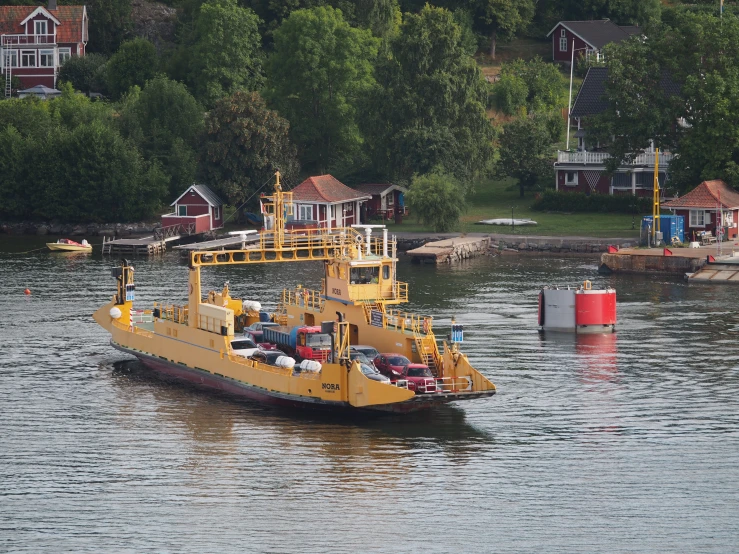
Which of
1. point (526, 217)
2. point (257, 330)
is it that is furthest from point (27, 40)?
point (257, 330)

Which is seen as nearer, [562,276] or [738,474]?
[738,474]

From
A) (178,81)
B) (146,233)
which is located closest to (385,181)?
(146,233)

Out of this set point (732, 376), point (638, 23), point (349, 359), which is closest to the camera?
point (349, 359)

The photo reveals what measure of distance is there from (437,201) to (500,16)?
173 feet

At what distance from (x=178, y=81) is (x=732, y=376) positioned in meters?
96.9

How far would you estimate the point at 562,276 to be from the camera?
10050 cm

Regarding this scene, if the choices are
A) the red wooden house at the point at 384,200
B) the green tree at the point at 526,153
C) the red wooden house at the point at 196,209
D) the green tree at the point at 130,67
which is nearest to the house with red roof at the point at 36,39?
the green tree at the point at 130,67

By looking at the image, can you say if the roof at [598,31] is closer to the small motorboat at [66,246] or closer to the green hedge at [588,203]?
the green hedge at [588,203]

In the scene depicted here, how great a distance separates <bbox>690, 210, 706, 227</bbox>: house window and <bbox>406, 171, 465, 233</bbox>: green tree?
1876cm

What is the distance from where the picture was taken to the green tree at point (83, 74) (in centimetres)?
15975

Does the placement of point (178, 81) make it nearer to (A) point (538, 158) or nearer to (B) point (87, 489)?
(A) point (538, 158)

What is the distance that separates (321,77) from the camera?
134750 mm

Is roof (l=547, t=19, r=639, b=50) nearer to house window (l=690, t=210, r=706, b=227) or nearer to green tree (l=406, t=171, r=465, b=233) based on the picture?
green tree (l=406, t=171, r=465, b=233)

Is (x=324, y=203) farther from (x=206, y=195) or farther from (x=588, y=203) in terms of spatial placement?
(x=588, y=203)
